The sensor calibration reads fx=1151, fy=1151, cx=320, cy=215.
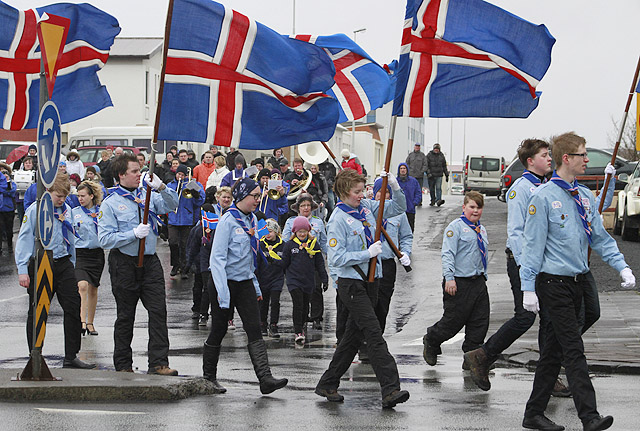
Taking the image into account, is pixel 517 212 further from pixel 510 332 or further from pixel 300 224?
pixel 300 224

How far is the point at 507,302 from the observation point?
16344mm

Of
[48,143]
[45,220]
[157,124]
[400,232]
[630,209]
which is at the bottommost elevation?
[630,209]

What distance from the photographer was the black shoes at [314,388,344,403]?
29.8 ft

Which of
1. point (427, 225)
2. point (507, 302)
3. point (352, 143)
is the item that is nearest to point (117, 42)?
point (352, 143)

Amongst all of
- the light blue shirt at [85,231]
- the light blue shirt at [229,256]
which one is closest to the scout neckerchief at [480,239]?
the light blue shirt at [229,256]

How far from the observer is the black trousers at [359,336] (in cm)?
895

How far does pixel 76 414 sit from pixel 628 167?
90.3 feet

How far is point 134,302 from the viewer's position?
34.2ft

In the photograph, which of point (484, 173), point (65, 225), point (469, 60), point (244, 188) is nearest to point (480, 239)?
point (469, 60)

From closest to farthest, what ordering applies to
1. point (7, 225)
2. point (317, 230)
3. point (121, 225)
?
point (121, 225)
point (317, 230)
point (7, 225)

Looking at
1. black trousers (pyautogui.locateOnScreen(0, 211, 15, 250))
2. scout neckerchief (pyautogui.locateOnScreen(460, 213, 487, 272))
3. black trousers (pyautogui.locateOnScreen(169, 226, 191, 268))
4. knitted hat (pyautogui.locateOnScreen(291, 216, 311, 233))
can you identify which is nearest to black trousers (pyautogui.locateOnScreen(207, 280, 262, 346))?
scout neckerchief (pyautogui.locateOnScreen(460, 213, 487, 272))

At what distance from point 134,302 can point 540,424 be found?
4215 mm

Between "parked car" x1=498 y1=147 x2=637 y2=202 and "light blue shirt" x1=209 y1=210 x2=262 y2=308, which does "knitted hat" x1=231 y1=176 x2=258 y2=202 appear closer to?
"light blue shirt" x1=209 y1=210 x2=262 y2=308

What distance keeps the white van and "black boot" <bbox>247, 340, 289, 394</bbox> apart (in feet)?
125
